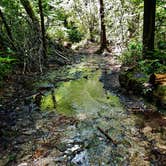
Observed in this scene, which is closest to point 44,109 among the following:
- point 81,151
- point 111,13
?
point 81,151

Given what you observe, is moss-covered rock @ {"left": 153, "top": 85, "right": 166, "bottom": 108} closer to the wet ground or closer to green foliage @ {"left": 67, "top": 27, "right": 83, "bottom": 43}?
the wet ground

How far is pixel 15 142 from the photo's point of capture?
209 inches

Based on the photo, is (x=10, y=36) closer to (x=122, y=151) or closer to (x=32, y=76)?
(x=32, y=76)

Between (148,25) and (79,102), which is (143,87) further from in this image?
(148,25)

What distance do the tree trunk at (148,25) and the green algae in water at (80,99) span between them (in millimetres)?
1991

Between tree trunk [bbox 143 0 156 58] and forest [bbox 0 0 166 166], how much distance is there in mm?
30

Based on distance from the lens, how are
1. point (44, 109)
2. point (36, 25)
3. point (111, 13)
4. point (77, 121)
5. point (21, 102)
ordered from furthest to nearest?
point (111, 13)
point (36, 25)
point (21, 102)
point (44, 109)
point (77, 121)

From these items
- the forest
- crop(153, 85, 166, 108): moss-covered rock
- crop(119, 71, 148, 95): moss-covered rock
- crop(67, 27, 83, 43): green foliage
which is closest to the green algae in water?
the forest

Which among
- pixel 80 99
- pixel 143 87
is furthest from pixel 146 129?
pixel 80 99

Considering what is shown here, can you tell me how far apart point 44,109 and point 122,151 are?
2.99 m

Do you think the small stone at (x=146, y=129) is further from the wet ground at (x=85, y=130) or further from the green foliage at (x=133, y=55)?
the green foliage at (x=133, y=55)

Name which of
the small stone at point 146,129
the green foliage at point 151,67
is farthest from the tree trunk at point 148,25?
the small stone at point 146,129

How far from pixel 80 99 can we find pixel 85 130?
2.27 m

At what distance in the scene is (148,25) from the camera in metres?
8.69
